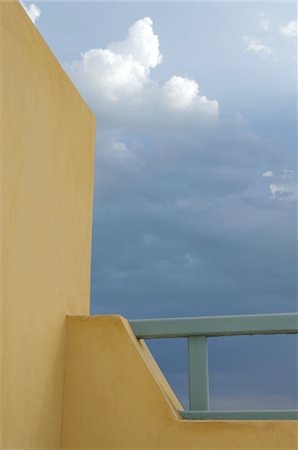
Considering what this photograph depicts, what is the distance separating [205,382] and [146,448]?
0.41m

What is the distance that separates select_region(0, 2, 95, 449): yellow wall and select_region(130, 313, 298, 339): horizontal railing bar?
536 millimetres

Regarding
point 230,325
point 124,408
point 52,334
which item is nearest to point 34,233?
point 52,334

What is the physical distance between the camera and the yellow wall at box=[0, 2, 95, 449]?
2348mm

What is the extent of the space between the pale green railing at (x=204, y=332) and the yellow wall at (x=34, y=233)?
1.86 feet

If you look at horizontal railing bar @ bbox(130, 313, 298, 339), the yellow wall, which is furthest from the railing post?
the yellow wall

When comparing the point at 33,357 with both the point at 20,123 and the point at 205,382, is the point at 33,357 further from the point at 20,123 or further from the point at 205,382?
the point at 20,123

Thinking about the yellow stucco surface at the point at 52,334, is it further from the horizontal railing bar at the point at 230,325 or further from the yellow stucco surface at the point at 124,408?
the horizontal railing bar at the point at 230,325

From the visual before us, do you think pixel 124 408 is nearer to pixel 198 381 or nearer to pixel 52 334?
pixel 198 381

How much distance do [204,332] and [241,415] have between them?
41 centimetres

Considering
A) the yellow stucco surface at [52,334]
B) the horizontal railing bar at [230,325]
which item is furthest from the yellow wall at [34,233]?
the horizontal railing bar at [230,325]

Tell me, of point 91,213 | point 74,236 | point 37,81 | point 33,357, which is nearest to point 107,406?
point 33,357

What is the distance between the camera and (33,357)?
2506mm

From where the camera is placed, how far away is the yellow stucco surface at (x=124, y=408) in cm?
253

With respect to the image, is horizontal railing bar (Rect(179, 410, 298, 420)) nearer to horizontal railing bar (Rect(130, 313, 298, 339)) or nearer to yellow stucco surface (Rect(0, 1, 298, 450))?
yellow stucco surface (Rect(0, 1, 298, 450))
